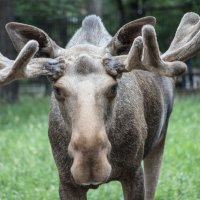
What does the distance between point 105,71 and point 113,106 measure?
27cm

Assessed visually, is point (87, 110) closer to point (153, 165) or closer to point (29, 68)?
point (29, 68)

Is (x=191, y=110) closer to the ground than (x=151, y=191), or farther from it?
closer to the ground

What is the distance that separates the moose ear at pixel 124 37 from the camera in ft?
16.4

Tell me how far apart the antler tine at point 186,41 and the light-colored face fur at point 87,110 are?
521mm

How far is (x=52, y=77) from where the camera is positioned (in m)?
4.60

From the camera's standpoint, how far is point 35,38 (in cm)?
511

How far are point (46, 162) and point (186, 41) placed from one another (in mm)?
4446

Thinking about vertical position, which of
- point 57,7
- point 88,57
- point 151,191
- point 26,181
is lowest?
point 57,7

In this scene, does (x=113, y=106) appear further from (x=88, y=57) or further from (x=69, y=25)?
(x=69, y=25)

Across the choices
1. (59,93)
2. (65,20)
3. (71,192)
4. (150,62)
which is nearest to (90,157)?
(59,93)

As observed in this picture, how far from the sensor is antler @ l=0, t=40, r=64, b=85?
441 cm

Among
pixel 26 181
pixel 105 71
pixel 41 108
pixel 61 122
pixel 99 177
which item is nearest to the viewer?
pixel 99 177

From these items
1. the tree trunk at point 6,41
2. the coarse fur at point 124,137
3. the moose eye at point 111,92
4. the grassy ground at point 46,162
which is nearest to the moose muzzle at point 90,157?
the moose eye at point 111,92

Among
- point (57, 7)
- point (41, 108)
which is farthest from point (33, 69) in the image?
point (57, 7)
